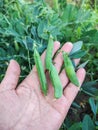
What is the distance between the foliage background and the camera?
70.3 inches

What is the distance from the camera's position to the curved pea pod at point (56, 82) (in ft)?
5.44

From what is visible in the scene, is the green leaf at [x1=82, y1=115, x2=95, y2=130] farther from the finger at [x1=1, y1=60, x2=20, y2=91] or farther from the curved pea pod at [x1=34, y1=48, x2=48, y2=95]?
the finger at [x1=1, y1=60, x2=20, y2=91]

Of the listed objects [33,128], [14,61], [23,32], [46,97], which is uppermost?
[23,32]

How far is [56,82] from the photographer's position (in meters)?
1.67

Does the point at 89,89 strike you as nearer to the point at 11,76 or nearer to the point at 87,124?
the point at 87,124

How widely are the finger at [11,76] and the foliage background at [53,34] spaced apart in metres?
0.04

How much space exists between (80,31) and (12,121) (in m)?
0.50

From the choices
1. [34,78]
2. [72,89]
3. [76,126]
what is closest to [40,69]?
[34,78]

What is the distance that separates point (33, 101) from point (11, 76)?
0.14 meters

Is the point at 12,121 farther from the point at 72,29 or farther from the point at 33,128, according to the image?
the point at 72,29

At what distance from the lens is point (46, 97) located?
174cm

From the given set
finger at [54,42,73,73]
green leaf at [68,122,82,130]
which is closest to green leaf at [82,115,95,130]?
green leaf at [68,122,82,130]

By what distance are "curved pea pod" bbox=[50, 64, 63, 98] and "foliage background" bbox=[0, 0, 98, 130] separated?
0.39 ft

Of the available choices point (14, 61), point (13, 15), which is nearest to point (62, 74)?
point (14, 61)
